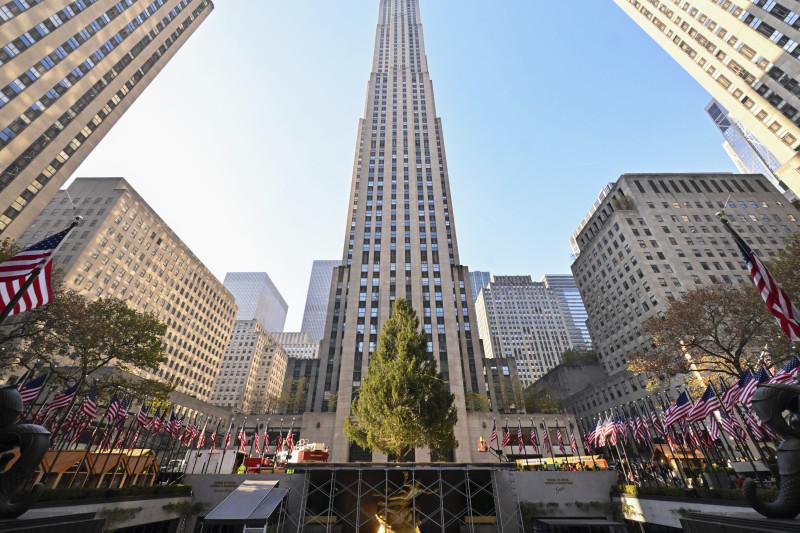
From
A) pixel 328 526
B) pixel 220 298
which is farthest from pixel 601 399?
pixel 220 298

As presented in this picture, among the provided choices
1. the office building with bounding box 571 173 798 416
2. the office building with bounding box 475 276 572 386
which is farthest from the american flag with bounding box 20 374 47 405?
the office building with bounding box 475 276 572 386

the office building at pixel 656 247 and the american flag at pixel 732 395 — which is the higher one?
the office building at pixel 656 247

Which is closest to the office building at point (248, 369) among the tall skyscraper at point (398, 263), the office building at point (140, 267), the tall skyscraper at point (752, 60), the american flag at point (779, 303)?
the office building at point (140, 267)

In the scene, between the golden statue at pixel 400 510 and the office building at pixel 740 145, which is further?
the office building at pixel 740 145

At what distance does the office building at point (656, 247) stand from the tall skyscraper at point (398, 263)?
35459 mm

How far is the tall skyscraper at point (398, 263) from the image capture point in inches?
2117

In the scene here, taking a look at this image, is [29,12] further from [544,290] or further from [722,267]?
[544,290]

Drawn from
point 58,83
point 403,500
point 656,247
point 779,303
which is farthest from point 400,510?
point 58,83

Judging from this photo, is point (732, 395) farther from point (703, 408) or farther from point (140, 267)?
point (140, 267)

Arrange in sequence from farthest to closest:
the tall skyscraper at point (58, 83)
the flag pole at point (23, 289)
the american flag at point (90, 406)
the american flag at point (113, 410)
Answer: the tall skyscraper at point (58, 83) < the american flag at point (113, 410) < the american flag at point (90, 406) < the flag pole at point (23, 289)

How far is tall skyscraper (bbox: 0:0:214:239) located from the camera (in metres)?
49.2

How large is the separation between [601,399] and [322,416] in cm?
6155

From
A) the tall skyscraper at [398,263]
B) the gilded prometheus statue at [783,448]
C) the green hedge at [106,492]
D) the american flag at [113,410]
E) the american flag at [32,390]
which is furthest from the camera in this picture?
the tall skyscraper at [398,263]

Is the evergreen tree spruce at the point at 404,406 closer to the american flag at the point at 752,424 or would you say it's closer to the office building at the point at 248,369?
the american flag at the point at 752,424
